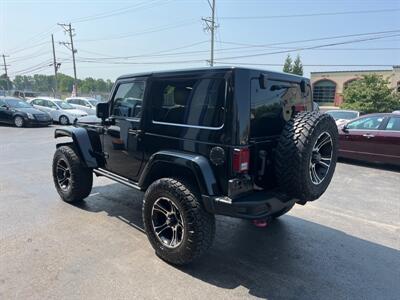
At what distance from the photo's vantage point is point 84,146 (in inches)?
177

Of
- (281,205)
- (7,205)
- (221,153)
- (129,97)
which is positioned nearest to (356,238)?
(281,205)

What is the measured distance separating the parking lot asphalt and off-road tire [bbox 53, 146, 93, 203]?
0.51 feet

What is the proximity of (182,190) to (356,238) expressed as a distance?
253 centimetres

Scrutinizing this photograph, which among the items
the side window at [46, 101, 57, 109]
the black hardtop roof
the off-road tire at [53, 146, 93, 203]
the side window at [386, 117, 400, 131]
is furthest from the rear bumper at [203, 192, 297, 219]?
the side window at [46, 101, 57, 109]

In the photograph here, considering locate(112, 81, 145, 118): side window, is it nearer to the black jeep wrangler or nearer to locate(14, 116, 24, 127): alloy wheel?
the black jeep wrangler

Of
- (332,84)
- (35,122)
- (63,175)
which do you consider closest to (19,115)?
(35,122)

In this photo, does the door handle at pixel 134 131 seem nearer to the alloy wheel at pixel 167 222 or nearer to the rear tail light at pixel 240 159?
the alloy wheel at pixel 167 222

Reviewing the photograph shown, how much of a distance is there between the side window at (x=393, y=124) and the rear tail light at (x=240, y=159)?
6.87 metres

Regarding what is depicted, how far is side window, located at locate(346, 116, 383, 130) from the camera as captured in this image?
828cm

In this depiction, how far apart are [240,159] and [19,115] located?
15406 mm

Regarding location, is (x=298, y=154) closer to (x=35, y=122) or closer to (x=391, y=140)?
(x=391, y=140)

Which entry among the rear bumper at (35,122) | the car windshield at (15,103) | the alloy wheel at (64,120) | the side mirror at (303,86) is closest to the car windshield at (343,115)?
the side mirror at (303,86)

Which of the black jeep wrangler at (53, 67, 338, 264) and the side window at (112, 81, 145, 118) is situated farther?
the side window at (112, 81, 145, 118)

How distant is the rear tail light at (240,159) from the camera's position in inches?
108
